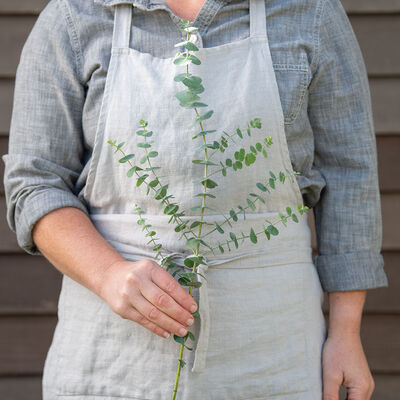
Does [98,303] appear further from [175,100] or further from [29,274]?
[29,274]

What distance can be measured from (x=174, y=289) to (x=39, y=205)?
33cm

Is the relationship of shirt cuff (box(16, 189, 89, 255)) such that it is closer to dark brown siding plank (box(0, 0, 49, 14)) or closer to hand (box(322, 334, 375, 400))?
hand (box(322, 334, 375, 400))

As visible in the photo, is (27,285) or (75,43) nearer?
(75,43)

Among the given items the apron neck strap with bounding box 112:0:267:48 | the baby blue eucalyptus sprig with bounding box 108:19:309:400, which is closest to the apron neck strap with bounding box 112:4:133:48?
the apron neck strap with bounding box 112:0:267:48

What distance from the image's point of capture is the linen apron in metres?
1.12

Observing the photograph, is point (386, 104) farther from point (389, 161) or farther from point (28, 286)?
point (28, 286)

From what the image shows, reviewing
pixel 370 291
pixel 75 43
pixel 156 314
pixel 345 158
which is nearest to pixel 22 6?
pixel 75 43

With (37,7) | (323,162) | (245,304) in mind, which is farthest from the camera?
(37,7)

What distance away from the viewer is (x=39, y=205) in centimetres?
116

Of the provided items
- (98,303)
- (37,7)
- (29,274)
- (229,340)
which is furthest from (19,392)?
(37,7)

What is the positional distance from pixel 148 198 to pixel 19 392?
106 centimetres

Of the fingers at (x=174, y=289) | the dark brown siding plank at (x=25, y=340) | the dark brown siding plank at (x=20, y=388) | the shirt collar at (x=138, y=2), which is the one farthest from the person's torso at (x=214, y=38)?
the dark brown siding plank at (x=20, y=388)

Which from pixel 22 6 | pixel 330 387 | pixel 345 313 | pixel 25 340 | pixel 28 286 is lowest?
pixel 25 340

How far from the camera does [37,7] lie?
1869mm
